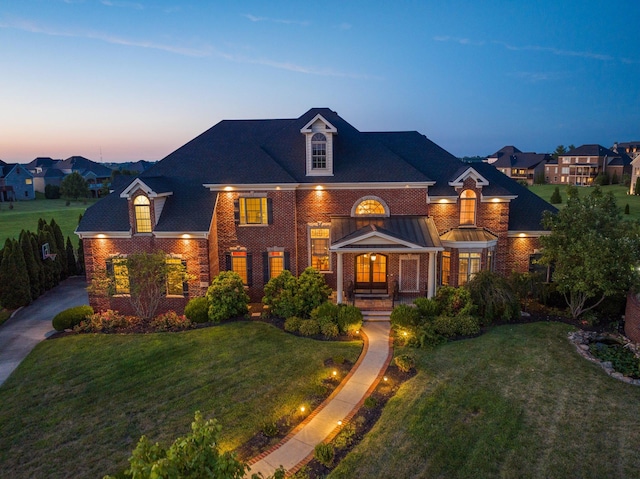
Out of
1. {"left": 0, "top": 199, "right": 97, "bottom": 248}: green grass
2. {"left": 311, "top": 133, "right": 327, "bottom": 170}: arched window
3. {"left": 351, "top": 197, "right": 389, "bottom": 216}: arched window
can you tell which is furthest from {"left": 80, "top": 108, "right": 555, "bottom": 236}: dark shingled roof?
{"left": 0, "top": 199, "right": 97, "bottom": 248}: green grass

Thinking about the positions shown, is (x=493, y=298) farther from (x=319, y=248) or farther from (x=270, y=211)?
(x=270, y=211)

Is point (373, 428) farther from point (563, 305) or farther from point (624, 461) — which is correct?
point (563, 305)

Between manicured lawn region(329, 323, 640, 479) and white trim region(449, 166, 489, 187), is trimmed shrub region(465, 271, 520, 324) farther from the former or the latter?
white trim region(449, 166, 489, 187)

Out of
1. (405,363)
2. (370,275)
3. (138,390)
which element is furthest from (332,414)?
(370,275)

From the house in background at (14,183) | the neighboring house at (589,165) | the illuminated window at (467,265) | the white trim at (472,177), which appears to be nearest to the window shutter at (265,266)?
the illuminated window at (467,265)

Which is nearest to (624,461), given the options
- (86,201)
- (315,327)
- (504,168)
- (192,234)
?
(315,327)

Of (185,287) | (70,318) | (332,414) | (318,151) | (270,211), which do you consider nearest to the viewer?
(332,414)
